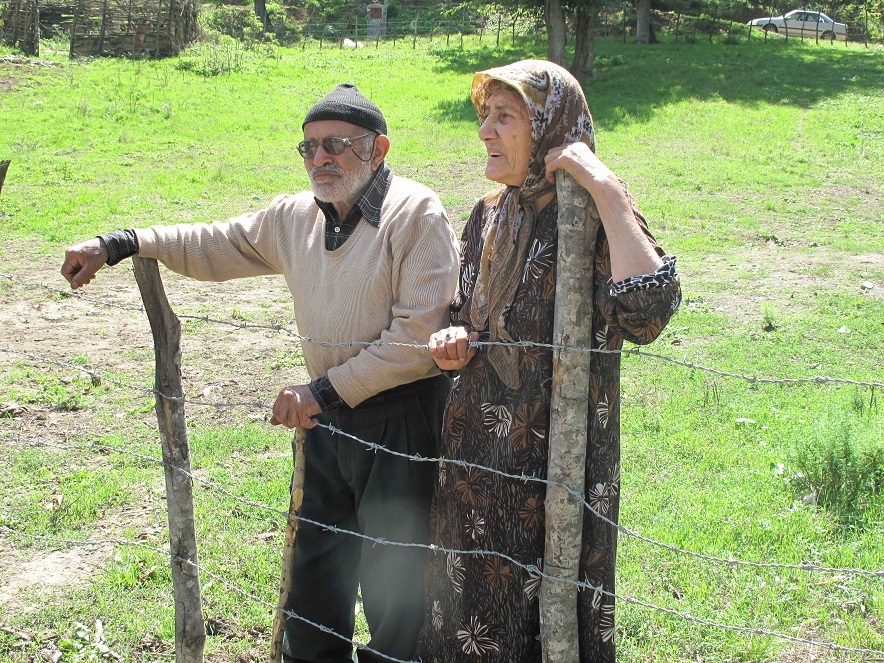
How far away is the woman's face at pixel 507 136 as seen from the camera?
232cm

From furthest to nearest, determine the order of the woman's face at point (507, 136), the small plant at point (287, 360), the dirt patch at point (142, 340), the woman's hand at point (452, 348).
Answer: the small plant at point (287, 360) < the dirt patch at point (142, 340) < the woman's hand at point (452, 348) < the woman's face at point (507, 136)

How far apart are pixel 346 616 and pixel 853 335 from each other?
17.5ft

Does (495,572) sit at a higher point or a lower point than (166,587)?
higher

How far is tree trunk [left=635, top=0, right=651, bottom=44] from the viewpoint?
29438mm

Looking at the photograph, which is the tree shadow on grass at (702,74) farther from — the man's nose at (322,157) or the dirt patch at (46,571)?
the man's nose at (322,157)

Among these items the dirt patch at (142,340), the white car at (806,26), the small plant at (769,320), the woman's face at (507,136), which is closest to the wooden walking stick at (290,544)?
the woman's face at (507,136)

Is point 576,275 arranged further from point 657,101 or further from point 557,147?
point 657,101

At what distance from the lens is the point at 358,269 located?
110 inches

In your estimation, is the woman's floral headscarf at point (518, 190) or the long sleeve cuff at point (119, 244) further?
the long sleeve cuff at point (119, 244)

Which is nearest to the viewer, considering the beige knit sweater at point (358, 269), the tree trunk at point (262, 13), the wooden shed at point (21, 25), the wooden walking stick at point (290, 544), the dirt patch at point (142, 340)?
the beige knit sweater at point (358, 269)

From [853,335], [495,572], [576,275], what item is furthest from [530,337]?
[853,335]

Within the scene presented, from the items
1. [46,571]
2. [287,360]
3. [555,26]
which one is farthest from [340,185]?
[555,26]

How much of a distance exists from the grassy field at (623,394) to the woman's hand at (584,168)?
1.61 metres

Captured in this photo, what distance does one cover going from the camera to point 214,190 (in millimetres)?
12422
